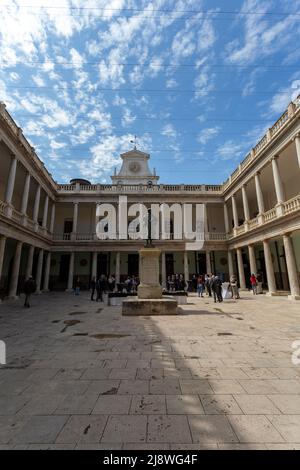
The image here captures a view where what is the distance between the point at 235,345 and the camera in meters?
5.36

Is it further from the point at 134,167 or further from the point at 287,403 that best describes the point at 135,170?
the point at 287,403

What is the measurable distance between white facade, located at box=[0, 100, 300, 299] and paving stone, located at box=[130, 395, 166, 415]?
1416cm

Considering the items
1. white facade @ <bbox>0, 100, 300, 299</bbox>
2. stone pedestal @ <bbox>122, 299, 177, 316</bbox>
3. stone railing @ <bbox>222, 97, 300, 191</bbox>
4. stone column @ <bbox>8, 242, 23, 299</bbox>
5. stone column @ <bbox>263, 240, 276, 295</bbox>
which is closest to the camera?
stone pedestal @ <bbox>122, 299, 177, 316</bbox>

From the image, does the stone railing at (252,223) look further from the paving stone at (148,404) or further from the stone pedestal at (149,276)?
the paving stone at (148,404)

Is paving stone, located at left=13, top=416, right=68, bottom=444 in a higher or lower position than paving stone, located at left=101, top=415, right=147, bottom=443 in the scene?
lower

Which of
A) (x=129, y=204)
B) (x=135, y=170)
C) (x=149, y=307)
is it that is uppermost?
(x=135, y=170)

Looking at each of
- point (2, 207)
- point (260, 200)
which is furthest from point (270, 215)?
point (2, 207)

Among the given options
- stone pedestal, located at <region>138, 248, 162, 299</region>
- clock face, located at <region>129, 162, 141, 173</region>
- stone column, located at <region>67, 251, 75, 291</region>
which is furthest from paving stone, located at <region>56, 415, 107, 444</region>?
clock face, located at <region>129, 162, 141, 173</region>

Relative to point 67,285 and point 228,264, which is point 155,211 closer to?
point 228,264

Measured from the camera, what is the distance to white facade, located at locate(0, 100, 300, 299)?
16.0 metres

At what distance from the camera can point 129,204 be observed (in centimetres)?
2592

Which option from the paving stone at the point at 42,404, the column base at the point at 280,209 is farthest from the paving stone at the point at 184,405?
the column base at the point at 280,209

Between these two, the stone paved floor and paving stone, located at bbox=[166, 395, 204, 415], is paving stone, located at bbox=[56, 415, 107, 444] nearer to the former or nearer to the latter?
the stone paved floor

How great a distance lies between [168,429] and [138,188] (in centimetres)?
2441
